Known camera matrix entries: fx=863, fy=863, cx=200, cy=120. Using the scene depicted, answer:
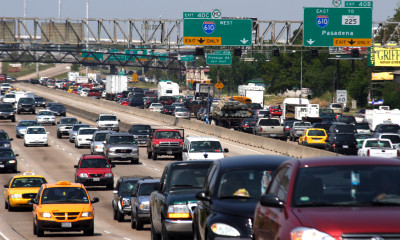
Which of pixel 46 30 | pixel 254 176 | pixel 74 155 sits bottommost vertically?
pixel 74 155

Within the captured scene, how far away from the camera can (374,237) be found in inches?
296

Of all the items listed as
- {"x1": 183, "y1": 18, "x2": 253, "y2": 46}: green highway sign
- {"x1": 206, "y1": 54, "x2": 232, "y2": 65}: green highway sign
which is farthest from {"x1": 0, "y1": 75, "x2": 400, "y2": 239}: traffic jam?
{"x1": 206, "y1": 54, "x2": 232, "y2": 65}: green highway sign

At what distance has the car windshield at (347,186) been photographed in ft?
27.9

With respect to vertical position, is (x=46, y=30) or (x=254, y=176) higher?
(x=46, y=30)

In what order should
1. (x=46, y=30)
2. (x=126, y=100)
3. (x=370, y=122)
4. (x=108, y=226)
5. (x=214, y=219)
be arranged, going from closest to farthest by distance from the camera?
(x=214, y=219)
(x=108, y=226)
(x=370, y=122)
(x=46, y=30)
(x=126, y=100)

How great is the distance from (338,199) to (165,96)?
10434 cm

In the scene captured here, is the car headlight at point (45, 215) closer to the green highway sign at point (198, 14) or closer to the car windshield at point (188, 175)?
the car windshield at point (188, 175)

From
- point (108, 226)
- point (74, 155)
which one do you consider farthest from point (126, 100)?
point (108, 226)

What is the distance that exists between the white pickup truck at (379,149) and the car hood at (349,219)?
3388cm

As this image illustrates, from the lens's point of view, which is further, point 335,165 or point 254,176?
point 254,176

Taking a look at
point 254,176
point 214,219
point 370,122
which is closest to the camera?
point 214,219

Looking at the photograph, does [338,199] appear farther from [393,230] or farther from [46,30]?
[46,30]

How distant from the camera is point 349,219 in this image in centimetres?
782

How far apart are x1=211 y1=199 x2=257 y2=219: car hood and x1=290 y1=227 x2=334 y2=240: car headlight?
3.29m
